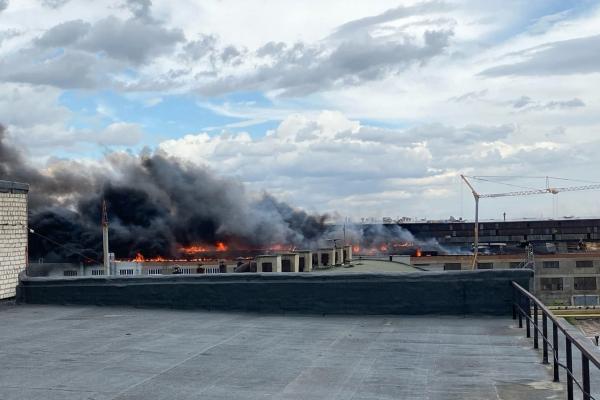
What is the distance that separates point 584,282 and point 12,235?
66634 mm

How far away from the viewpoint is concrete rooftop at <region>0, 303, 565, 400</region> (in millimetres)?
6656

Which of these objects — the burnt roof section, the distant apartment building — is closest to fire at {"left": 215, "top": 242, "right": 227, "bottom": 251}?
the distant apartment building

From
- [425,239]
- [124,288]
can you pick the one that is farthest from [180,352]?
[425,239]

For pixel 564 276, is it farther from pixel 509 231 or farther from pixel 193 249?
pixel 509 231

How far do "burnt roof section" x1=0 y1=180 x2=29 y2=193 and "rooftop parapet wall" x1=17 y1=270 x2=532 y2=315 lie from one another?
4038 millimetres

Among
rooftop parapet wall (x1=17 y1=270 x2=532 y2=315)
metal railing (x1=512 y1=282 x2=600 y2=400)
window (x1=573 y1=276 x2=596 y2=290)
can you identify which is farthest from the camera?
window (x1=573 y1=276 x2=596 y2=290)

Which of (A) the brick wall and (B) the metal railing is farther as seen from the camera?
(A) the brick wall

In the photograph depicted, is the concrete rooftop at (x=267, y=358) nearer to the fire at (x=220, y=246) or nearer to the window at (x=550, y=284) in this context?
the window at (x=550, y=284)

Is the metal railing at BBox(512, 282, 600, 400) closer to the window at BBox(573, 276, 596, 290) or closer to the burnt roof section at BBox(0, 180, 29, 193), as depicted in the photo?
the burnt roof section at BBox(0, 180, 29, 193)

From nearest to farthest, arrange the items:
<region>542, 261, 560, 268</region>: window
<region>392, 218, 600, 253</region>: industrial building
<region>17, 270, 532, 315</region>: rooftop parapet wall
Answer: <region>17, 270, 532, 315</region>: rooftop parapet wall
<region>542, 261, 560, 268</region>: window
<region>392, 218, 600, 253</region>: industrial building

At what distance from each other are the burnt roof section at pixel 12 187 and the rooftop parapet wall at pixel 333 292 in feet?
13.2

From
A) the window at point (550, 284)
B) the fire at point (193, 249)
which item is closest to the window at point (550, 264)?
the window at point (550, 284)

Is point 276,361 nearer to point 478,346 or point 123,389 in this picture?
point 123,389

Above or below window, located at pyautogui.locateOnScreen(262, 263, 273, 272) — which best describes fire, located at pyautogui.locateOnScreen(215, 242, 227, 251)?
below
